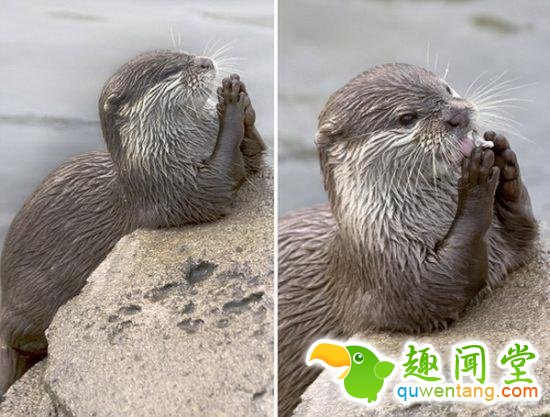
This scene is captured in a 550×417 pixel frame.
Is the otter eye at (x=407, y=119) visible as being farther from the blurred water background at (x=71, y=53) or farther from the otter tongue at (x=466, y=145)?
the blurred water background at (x=71, y=53)

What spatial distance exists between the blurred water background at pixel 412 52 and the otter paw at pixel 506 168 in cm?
3

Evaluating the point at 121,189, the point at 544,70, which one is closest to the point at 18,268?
the point at 121,189

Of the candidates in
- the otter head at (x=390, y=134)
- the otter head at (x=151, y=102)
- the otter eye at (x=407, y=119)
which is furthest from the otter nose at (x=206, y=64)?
the otter eye at (x=407, y=119)

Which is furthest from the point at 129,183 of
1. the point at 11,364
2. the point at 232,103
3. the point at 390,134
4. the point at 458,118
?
the point at 458,118

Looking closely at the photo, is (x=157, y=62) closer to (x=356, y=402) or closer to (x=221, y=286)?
(x=221, y=286)

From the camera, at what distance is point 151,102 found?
202cm

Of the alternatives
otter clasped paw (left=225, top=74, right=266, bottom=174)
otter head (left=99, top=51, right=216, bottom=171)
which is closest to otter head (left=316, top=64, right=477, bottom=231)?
otter clasped paw (left=225, top=74, right=266, bottom=174)

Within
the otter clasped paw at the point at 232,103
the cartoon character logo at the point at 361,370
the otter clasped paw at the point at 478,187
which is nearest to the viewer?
the otter clasped paw at the point at 478,187

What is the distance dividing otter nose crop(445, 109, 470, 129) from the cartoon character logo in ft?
1.40

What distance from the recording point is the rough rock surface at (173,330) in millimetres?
1813

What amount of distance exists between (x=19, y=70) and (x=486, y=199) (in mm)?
1030

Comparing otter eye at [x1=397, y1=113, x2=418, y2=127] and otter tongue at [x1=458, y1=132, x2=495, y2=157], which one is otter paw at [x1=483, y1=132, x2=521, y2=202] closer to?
otter tongue at [x1=458, y1=132, x2=495, y2=157]

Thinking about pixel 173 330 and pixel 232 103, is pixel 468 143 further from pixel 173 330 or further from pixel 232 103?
pixel 173 330

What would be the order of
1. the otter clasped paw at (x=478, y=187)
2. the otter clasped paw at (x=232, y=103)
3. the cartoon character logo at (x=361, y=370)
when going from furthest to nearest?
the otter clasped paw at (x=232, y=103), the cartoon character logo at (x=361, y=370), the otter clasped paw at (x=478, y=187)
